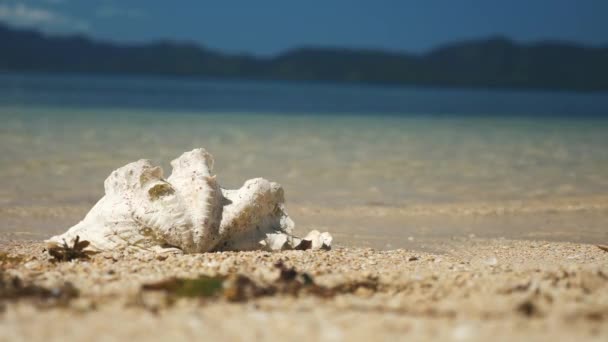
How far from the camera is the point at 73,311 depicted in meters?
4.04

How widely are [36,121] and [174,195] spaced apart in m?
20.4

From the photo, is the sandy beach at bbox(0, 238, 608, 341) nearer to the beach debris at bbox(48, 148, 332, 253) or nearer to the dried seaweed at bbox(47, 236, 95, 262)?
the dried seaweed at bbox(47, 236, 95, 262)

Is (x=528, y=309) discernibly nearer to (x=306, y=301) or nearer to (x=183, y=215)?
(x=306, y=301)

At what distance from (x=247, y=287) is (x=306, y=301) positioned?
1.32ft

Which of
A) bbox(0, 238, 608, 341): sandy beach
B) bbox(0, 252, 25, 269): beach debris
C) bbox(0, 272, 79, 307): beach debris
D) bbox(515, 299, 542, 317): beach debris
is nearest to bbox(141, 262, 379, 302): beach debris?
bbox(0, 238, 608, 341): sandy beach

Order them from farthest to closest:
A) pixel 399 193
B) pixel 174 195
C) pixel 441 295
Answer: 1. pixel 399 193
2. pixel 174 195
3. pixel 441 295

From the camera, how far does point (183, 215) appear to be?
6340mm

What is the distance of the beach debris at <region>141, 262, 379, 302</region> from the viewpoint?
4.51 meters

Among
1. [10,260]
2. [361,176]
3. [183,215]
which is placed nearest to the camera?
[10,260]

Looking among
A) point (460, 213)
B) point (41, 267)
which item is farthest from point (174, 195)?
point (460, 213)

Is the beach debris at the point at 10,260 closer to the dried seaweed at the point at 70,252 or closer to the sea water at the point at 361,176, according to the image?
the dried seaweed at the point at 70,252

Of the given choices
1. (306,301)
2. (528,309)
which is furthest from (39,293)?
(528,309)

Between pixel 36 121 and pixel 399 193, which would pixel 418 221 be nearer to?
pixel 399 193

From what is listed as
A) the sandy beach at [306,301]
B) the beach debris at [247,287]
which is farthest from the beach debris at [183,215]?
the beach debris at [247,287]
